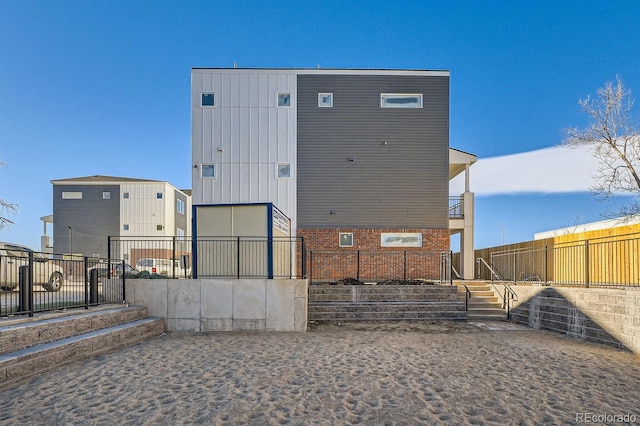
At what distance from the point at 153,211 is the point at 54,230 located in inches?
341

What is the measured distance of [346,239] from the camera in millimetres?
→ 16859

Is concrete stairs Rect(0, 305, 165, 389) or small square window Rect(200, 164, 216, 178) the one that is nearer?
concrete stairs Rect(0, 305, 165, 389)

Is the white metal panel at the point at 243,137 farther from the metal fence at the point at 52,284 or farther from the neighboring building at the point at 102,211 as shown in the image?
the neighboring building at the point at 102,211

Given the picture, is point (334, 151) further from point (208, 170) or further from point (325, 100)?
point (208, 170)

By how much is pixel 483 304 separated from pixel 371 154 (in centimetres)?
834

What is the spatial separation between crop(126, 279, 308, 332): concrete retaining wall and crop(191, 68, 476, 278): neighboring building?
7507 millimetres

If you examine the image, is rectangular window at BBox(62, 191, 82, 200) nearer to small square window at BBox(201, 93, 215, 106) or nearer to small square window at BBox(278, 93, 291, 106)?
small square window at BBox(201, 93, 215, 106)

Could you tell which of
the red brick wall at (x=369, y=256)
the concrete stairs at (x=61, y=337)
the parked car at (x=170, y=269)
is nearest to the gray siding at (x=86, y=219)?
the parked car at (x=170, y=269)

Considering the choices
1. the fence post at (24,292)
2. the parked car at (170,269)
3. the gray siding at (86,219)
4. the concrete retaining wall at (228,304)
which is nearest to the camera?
the fence post at (24,292)

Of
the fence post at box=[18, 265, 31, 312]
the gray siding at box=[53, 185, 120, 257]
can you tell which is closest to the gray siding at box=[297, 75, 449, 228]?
the fence post at box=[18, 265, 31, 312]

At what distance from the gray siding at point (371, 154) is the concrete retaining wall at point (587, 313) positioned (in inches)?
280

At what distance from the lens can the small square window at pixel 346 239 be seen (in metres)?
16.8

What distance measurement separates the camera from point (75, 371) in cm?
564

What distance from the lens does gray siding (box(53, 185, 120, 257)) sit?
102 ft
